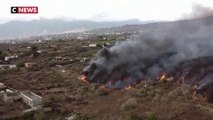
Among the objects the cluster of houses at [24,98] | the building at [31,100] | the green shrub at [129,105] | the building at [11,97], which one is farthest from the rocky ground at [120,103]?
the building at [11,97]

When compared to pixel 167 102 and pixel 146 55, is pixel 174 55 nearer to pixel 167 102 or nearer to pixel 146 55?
pixel 146 55

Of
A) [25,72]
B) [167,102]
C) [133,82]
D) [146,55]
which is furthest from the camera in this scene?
[25,72]

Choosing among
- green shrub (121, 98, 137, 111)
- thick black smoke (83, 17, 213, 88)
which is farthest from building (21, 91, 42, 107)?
thick black smoke (83, 17, 213, 88)

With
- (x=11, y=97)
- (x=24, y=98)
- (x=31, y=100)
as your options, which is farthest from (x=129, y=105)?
(x=11, y=97)

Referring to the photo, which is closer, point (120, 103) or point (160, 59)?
point (120, 103)

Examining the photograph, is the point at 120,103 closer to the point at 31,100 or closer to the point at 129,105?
the point at 129,105

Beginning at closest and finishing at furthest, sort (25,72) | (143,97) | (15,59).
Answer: (143,97) → (25,72) → (15,59)

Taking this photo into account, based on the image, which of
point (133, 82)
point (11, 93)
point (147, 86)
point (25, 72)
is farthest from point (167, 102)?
point (25, 72)
